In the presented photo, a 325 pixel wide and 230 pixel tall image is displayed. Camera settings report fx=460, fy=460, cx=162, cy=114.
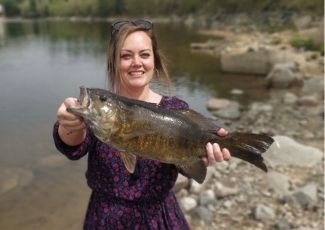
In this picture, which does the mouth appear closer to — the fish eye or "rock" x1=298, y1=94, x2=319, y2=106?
the fish eye

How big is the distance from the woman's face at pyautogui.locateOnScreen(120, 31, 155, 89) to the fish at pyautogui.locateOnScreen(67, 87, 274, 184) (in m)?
0.35

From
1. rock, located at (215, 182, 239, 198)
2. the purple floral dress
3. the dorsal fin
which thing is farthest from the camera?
rock, located at (215, 182, 239, 198)

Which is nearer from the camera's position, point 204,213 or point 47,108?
point 204,213

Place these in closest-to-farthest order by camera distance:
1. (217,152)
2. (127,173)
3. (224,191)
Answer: (217,152)
(127,173)
(224,191)

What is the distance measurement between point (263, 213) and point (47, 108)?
9883 millimetres

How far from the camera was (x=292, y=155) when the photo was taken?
859 cm

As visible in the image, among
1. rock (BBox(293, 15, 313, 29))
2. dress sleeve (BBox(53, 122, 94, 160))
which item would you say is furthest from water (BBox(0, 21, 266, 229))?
rock (BBox(293, 15, 313, 29))

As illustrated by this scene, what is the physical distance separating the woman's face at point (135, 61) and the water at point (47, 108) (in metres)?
2.95

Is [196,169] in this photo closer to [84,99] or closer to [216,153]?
[216,153]

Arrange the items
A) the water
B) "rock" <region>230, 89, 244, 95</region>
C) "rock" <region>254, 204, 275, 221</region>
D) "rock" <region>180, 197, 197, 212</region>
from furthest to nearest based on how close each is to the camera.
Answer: "rock" <region>230, 89, 244, 95</region> → the water → "rock" <region>180, 197, 197, 212</region> → "rock" <region>254, 204, 275, 221</region>

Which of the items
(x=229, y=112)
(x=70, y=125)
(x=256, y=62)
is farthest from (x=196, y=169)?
(x=256, y=62)

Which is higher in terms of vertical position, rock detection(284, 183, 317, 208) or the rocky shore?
rock detection(284, 183, 317, 208)

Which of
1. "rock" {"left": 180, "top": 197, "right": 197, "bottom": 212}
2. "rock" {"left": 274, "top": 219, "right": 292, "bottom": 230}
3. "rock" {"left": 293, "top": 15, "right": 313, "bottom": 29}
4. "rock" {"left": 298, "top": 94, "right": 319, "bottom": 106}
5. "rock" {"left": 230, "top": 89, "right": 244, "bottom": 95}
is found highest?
"rock" {"left": 274, "top": 219, "right": 292, "bottom": 230}

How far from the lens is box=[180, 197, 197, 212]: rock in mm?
6827
